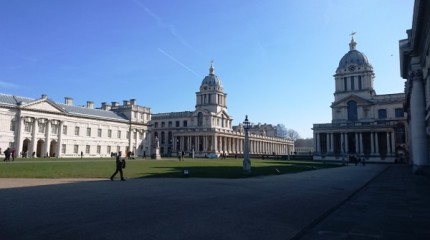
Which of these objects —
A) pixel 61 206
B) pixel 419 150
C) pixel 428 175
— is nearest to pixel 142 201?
pixel 61 206

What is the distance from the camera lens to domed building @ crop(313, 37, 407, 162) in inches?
3246

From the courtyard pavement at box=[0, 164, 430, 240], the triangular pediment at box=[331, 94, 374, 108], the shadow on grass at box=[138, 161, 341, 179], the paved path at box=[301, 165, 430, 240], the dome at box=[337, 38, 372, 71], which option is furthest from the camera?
the dome at box=[337, 38, 372, 71]

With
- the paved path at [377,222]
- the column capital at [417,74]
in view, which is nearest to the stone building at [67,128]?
the column capital at [417,74]

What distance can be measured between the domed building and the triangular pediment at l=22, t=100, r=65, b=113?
64.6m

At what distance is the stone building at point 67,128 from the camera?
6794 cm

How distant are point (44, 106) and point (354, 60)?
8307 cm

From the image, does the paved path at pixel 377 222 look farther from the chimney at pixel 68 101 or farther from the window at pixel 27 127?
the chimney at pixel 68 101

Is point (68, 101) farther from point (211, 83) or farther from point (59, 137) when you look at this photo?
point (211, 83)

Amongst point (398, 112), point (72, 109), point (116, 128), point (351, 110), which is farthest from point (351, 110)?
point (72, 109)

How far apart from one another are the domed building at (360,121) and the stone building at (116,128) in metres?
34.5

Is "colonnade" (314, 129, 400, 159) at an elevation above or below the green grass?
above

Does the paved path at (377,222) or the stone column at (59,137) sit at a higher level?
the stone column at (59,137)

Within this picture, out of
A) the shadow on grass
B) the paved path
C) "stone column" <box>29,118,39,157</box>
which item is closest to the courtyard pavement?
the paved path

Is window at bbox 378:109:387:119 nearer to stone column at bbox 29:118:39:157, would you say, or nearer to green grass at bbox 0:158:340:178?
green grass at bbox 0:158:340:178
